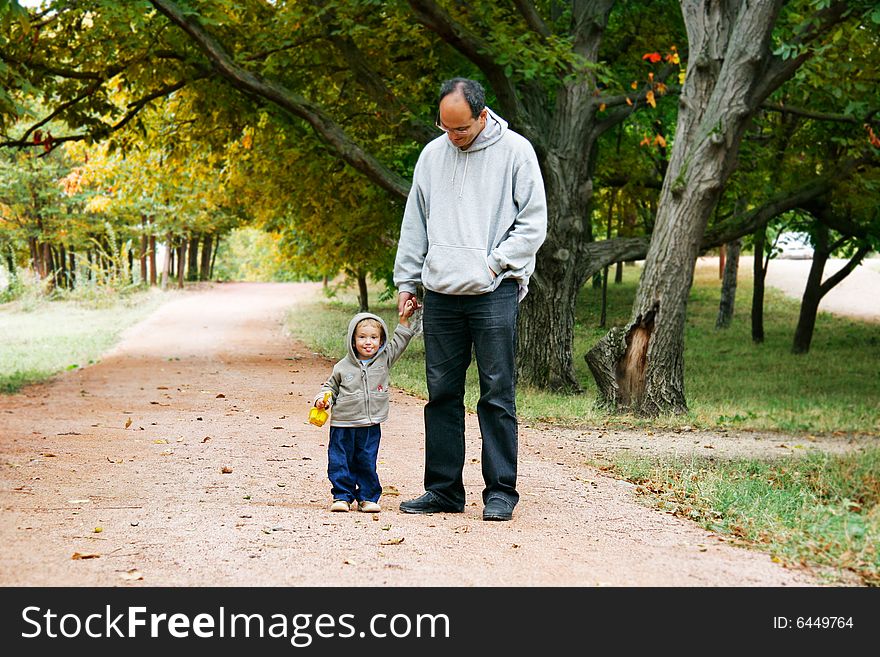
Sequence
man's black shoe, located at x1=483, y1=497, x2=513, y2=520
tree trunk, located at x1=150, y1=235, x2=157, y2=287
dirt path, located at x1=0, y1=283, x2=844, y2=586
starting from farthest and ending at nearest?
tree trunk, located at x1=150, y1=235, x2=157, y2=287 → man's black shoe, located at x1=483, y1=497, x2=513, y2=520 → dirt path, located at x1=0, y1=283, x2=844, y2=586

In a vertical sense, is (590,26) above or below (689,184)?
above

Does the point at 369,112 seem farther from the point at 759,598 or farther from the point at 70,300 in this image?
the point at 70,300

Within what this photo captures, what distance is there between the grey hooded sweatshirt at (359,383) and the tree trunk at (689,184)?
6764mm

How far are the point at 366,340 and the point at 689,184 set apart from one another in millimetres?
7264

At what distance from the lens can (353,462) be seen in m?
5.97

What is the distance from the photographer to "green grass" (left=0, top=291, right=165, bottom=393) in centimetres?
1742

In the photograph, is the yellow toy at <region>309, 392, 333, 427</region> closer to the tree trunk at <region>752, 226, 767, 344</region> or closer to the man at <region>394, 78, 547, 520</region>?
the man at <region>394, 78, 547, 520</region>

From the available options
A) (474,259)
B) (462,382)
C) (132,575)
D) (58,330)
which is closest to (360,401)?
(462,382)

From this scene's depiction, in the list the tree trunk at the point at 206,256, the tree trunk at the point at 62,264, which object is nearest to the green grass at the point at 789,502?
the tree trunk at the point at 62,264

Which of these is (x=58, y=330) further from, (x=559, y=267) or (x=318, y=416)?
(x=318, y=416)

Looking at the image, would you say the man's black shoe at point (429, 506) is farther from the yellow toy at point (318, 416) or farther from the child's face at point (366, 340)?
the child's face at point (366, 340)

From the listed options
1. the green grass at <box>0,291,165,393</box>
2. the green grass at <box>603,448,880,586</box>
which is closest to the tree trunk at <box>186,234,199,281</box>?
the green grass at <box>0,291,165,393</box>

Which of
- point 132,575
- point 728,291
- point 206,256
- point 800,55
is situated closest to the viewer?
point 132,575

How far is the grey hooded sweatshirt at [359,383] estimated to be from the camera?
5.80 meters
